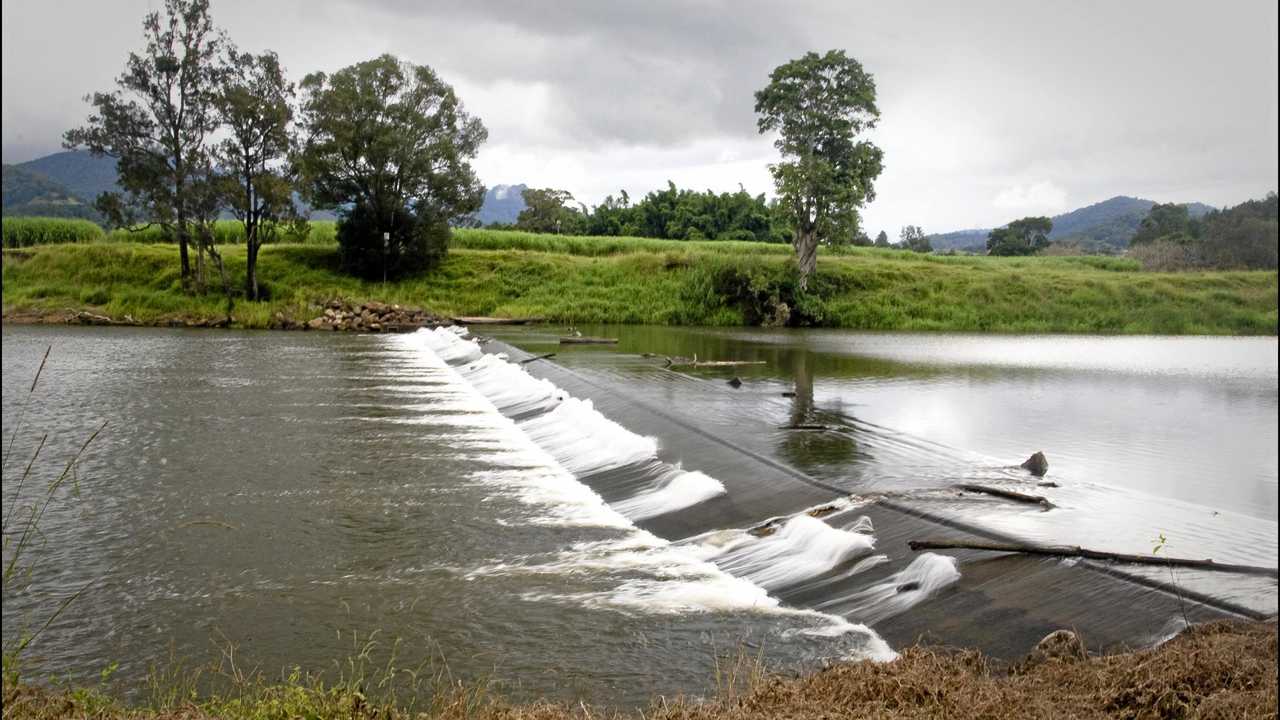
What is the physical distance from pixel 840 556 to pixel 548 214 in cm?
7074

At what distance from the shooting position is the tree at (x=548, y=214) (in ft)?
240

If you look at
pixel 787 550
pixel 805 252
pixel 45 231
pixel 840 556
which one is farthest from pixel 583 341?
pixel 45 231

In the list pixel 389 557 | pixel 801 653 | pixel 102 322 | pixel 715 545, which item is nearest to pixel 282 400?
pixel 389 557

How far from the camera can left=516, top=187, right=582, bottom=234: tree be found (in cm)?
7319

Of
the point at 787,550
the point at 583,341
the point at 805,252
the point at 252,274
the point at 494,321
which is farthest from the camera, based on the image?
the point at 805,252

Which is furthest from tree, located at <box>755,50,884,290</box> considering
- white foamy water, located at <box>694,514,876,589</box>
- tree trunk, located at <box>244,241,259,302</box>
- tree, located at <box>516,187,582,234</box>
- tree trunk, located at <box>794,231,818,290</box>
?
tree, located at <box>516,187,582,234</box>

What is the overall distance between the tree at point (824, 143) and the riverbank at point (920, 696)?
31.2 m

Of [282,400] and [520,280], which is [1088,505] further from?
A: [520,280]

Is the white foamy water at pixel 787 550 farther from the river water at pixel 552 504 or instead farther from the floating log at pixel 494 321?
the floating log at pixel 494 321

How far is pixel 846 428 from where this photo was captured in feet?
37.1

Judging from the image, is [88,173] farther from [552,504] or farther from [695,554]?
[695,554]

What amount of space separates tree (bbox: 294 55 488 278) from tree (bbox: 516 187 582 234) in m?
33.1

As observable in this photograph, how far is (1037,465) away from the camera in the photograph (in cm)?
893

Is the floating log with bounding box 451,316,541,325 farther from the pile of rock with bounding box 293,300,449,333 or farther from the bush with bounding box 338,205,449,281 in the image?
the bush with bounding box 338,205,449,281
